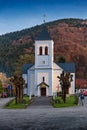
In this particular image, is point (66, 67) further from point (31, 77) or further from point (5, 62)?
point (5, 62)

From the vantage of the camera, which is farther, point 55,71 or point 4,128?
point 55,71

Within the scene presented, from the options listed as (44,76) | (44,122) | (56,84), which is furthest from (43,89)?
(44,122)

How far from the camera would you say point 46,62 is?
85938 millimetres

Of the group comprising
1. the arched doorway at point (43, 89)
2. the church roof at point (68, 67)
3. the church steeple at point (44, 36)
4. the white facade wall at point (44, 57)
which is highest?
the church steeple at point (44, 36)

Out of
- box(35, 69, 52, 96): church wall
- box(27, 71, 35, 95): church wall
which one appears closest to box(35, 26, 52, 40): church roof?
box(35, 69, 52, 96): church wall

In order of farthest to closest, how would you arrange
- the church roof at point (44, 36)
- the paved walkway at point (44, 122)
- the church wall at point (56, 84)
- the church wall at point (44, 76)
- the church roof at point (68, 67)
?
1. the church roof at point (68, 67)
2. the church roof at point (44, 36)
3. the church wall at point (56, 84)
4. the church wall at point (44, 76)
5. the paved walkway at point (44, 122)

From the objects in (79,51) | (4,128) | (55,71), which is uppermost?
(79,51)

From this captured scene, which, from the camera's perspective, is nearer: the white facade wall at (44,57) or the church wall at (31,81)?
the white facade wall at (44,57)

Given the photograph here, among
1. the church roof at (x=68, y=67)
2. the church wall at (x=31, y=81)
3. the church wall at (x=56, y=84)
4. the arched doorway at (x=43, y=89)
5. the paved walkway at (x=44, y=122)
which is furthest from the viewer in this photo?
the church roof at (x=68, y=67)

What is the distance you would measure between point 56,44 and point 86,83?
7027cm

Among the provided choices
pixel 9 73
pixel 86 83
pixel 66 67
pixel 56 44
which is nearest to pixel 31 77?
pixel 66 67

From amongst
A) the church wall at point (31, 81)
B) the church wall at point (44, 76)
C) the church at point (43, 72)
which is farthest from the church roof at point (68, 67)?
the church wall at point (31, 81)

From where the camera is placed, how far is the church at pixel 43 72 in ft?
279

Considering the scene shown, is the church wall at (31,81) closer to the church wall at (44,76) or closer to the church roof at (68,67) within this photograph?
the church wall at (44,76)
